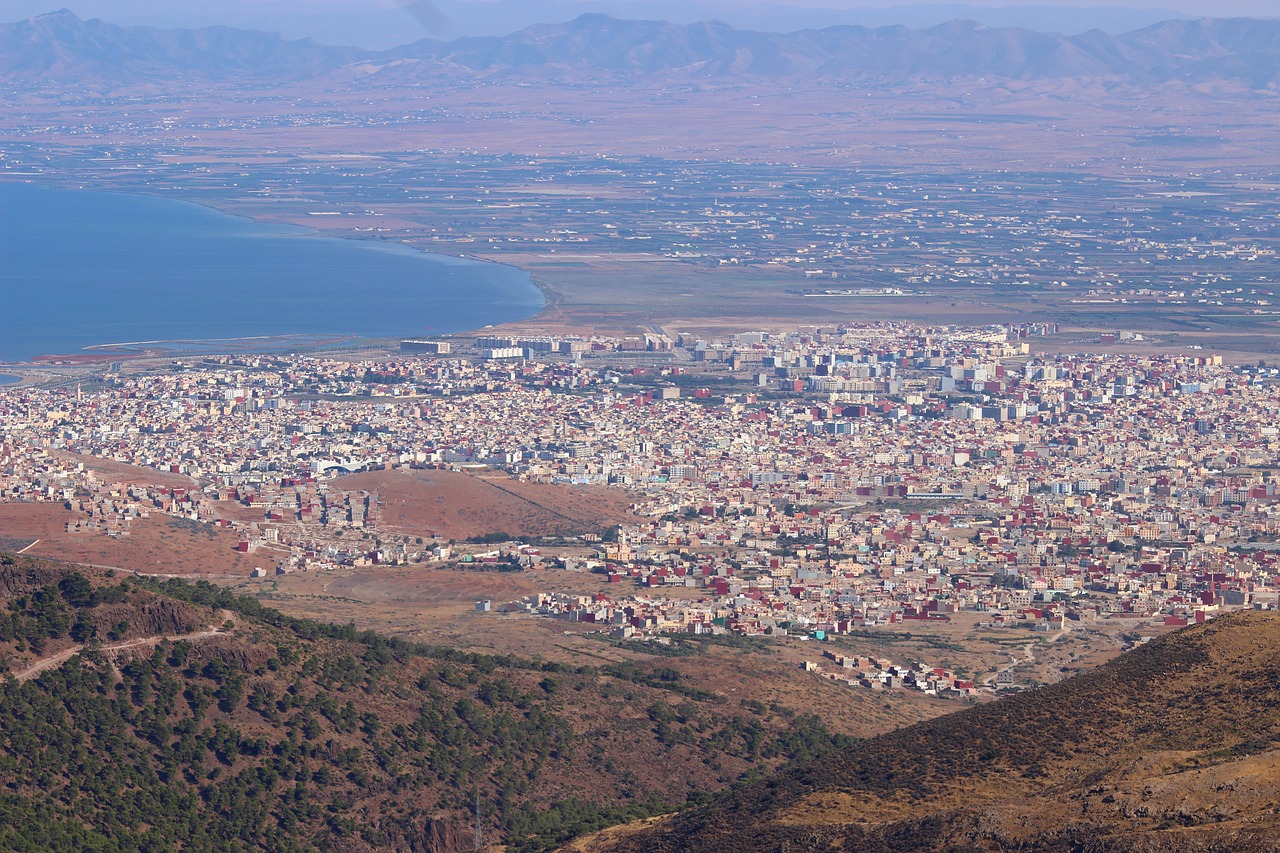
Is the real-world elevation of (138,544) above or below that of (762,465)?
above

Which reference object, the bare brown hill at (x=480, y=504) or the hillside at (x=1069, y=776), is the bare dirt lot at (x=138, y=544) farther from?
the hillside at (x=1069, y=776)

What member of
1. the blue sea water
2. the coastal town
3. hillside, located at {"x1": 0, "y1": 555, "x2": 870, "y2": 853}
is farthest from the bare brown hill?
the blue sea water

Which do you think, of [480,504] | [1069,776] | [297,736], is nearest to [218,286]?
[480,504]

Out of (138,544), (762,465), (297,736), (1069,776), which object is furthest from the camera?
(762,465)

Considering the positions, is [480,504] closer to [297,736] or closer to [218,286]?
[297,736]

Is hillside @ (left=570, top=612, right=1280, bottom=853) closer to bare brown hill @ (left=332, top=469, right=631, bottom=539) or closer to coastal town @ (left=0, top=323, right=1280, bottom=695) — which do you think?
coastal town @ (left=0, top=323, right=1280, bottom=695)

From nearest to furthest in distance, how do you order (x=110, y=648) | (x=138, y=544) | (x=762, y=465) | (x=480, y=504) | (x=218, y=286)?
(x=110, y=648) < (x=138, y=544) < (x=480, y=504) < (x=762, y=465) < (x=218, y=286)
